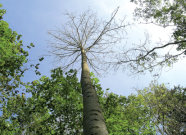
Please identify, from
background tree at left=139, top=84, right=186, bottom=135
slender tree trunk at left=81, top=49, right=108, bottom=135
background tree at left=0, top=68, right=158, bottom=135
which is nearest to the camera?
slender tree trunk at left=81, top=49, right=108, bottom=135

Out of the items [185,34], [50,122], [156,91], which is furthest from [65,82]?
[156,91]

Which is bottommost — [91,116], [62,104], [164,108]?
[91,116]

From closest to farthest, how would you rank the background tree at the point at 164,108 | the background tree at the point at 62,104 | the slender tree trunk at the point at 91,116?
the slender tree trunk at the point at 91,116 → the background tree at the point at 62,104 → the background tree at the point at 164,108

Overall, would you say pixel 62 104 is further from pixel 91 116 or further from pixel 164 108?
pixel 164 108

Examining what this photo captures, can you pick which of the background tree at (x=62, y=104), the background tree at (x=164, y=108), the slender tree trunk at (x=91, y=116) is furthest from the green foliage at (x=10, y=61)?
the background tree at (x=164, y=108)

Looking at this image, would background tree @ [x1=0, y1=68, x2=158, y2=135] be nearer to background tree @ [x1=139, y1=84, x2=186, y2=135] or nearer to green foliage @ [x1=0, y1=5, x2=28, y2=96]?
green foliage @ [x1=0, y1=5, x2=28, y2=96]

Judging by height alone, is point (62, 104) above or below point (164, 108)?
below

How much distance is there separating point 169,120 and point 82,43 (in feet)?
35.5

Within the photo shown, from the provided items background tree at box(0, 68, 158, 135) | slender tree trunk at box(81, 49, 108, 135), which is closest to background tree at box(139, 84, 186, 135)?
background tree at box(0, 68, 158, 135)

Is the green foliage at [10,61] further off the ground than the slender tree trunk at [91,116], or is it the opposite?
the green foliage at [10,61]

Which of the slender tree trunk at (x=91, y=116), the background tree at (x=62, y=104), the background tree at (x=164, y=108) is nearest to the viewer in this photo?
the slender tree trunk at (x=91, y=116)

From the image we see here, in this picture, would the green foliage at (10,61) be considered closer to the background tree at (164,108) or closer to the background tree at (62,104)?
the background tree at (62,104)

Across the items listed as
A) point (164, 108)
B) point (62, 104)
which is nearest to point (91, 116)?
point (62, 104)

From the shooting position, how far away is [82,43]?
7.00 metres
